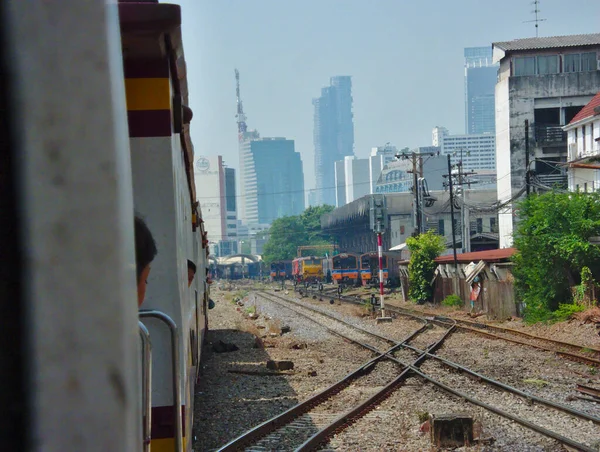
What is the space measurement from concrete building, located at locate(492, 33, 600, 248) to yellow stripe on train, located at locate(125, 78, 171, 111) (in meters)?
43.0

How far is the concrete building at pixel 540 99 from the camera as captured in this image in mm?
45188

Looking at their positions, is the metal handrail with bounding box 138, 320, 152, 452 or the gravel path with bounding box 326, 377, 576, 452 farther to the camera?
the gravel path with bounding box 326, 377, 576, 452

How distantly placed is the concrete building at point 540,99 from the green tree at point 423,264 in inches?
432

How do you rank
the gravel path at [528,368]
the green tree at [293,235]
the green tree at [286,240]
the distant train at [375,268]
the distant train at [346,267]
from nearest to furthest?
1. the gravel path at [528,368]
2. the distant train at [375,268]
3. the distant train at [346,267]
4. the green tree at [293,235]
5. the green tree at [286,240]

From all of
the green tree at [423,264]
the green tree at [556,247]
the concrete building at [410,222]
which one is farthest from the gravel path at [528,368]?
the concrete building at [410,222]

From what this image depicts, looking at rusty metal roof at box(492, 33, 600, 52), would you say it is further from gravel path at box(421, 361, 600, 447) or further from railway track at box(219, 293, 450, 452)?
gravel path at box(421, 361, 600, 447)

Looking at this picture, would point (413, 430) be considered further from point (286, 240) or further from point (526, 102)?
point (286, 240)

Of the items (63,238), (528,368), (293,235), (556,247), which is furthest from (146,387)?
(293,235)

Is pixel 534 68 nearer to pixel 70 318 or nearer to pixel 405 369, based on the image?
pixel 405 369

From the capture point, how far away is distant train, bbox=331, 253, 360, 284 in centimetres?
5216

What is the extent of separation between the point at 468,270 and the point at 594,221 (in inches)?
345

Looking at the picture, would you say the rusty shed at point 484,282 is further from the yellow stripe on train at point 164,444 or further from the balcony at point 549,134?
the yellow stripe on train at point 164,444

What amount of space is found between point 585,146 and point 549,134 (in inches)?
362

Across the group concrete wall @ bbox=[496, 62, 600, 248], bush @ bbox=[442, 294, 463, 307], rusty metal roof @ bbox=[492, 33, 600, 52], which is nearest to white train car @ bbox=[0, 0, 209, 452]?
bush @ bbox=[442, 294, 463, 307]
